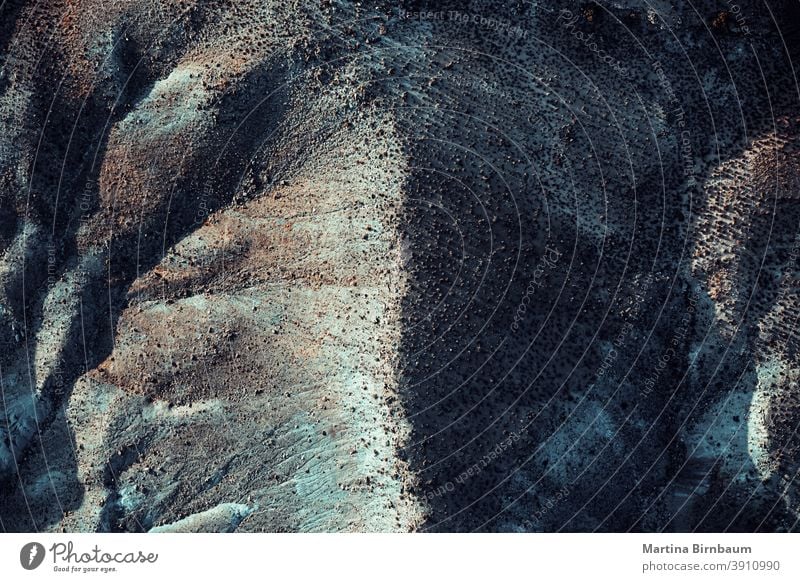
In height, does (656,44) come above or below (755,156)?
above

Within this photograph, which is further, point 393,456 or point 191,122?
point 191,122

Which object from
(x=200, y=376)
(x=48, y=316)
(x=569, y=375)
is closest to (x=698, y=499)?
(x=569, y=375)

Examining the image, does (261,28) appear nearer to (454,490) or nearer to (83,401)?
(83,401)

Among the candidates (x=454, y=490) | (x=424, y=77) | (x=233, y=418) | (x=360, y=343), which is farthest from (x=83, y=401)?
(x=424, y=77)

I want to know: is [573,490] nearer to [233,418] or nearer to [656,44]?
[233,418]

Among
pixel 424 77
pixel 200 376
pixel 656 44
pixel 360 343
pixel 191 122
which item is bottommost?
pixel 200 376

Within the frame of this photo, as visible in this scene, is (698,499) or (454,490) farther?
(698,499)
